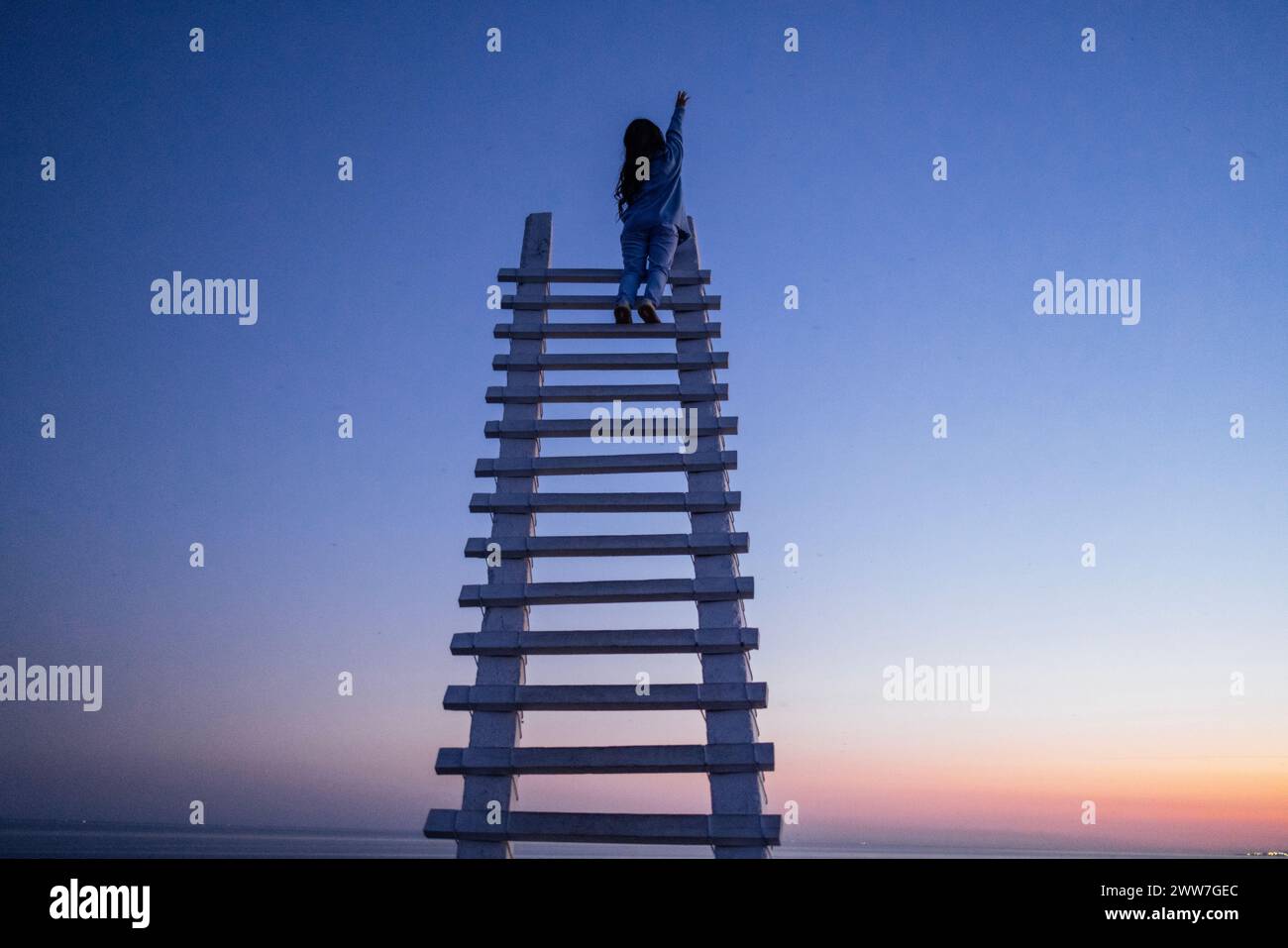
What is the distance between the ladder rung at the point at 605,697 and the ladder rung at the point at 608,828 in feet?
1.66

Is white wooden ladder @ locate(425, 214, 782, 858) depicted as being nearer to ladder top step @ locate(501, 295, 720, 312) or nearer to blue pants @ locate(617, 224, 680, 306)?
ladder top step @ locate(501, 295, 720, 312)

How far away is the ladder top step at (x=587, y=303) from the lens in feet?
22.5

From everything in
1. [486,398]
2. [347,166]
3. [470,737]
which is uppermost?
[347,166]

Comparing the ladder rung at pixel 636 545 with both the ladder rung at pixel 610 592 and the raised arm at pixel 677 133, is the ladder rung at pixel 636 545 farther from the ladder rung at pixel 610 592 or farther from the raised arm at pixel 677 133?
the raised arm at pixel 677 133

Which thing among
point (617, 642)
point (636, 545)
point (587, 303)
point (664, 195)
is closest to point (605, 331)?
point (587, 303)

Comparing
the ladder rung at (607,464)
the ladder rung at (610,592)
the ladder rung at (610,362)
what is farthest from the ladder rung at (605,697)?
the ladder rung at (610,362)

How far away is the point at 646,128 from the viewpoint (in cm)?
725

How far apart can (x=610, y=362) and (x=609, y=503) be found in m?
1.15

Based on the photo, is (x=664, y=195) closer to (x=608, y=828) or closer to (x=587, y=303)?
(x=587, y=303)

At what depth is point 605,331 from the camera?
22.4ft
